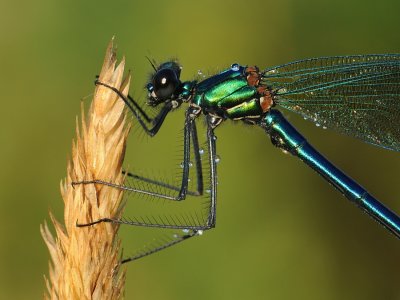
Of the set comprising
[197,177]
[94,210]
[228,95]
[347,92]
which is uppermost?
[228,95]

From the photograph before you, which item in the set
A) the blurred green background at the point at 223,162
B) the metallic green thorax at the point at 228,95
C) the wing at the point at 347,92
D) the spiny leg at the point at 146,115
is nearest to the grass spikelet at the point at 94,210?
the spiny leg at the point at 146,115

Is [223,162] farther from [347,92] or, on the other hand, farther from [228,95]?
[347,92]

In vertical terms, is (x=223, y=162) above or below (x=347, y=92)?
above

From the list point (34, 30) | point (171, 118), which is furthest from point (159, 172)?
point (34, 30)

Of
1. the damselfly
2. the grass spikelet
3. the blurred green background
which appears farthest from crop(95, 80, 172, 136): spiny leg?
the grass spikelet

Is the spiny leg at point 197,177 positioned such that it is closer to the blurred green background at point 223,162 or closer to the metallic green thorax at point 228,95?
the metallic green thorax at point 228,95

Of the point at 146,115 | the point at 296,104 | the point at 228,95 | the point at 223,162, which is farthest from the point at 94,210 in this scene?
the point at 223,162
